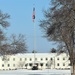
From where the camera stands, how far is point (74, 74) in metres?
35.4

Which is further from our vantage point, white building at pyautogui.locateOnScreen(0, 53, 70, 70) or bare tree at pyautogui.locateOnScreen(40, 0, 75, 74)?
white building at pyautogui.locateOnScreen(0, 53, 70, 70)

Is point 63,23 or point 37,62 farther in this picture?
point 37,62

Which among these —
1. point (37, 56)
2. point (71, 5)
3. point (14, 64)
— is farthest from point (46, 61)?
point (71, 5)

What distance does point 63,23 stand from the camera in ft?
98.2

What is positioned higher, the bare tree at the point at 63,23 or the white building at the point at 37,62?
the bare tree at the point at 63,23

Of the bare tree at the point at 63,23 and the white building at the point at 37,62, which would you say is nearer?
the bare tree at the point at 63,23

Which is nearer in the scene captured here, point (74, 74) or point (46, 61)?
point (74, 74)

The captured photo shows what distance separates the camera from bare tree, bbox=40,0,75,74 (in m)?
27.2

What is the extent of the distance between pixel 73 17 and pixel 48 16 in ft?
38.1

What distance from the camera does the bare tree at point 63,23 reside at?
27.2 m

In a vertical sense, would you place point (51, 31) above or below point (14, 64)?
above

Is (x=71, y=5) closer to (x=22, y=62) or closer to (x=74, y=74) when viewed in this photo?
(x=74, y=74)

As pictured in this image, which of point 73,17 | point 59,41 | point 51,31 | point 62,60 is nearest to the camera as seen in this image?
point 73,17

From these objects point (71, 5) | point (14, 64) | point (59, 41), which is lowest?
point (14, 64)
